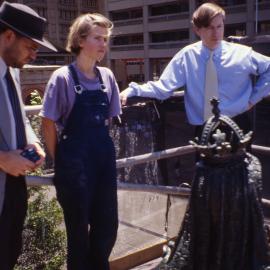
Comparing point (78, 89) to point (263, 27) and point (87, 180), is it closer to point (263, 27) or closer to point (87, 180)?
point (87, 180)

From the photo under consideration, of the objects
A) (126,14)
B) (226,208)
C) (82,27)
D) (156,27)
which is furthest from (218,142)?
(126,14)

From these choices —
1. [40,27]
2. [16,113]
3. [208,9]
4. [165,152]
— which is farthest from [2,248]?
[208,9]

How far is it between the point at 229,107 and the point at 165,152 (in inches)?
23.1

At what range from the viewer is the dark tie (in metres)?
2.26

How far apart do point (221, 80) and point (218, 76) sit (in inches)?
1.3

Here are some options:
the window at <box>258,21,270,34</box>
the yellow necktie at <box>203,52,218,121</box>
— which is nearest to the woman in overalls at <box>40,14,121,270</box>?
the yellow necktie at <box>203,52,218,121</box>

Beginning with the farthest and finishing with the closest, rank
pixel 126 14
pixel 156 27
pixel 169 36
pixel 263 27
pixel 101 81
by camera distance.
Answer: pixel 126 14 → pixel 156 27 → pixel 169 36 → pixel 263 27 → pixel 101 81

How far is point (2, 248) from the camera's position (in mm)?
2236

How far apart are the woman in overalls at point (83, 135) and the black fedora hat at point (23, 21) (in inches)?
12.6

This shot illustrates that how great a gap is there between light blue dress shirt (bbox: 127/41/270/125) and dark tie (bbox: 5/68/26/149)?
100 cm

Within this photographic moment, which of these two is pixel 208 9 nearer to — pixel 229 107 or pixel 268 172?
pixel 229 107

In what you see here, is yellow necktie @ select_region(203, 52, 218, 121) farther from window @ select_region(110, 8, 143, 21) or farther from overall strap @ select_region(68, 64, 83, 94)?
window @ select_region(110, 8, 143, 21)

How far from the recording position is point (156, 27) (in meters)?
52.1

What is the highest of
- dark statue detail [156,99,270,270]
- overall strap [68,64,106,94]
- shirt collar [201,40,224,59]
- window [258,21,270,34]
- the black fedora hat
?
window [258,21,270,34]
